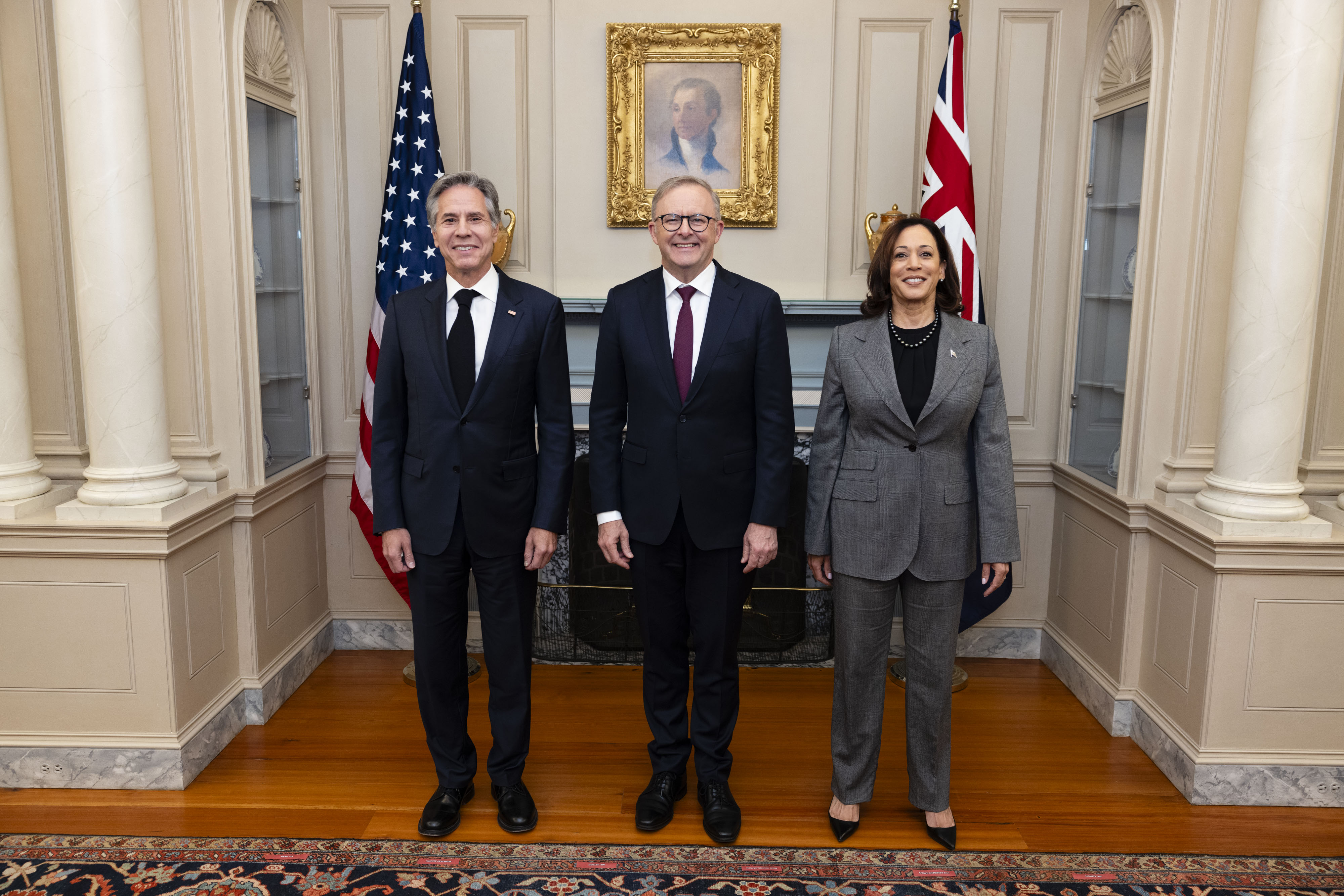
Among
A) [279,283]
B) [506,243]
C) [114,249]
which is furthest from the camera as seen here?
[506,243]

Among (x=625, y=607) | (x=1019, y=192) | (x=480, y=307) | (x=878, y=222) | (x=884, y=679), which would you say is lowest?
(x=625, y=607)

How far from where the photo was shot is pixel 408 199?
382 cm

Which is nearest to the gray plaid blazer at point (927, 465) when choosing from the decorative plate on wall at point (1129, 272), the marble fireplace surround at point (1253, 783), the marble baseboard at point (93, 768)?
the marble fireplace surround at point (1253, 783)

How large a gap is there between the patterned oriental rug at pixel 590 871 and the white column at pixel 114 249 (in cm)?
110

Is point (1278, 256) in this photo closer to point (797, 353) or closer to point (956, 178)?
point (956, 178)

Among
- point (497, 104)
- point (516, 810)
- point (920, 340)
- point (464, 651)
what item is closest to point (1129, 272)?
point (920, 340)

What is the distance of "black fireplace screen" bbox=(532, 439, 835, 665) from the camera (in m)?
4.16

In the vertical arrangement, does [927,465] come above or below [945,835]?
above

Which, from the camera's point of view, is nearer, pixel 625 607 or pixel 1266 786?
pixel 1266 786

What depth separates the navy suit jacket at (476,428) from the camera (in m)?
2.59

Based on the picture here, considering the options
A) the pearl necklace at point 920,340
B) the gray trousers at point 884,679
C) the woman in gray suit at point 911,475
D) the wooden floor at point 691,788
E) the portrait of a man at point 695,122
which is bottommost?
the wooden floor at point 691,788

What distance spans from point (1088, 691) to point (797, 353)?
6.05ft

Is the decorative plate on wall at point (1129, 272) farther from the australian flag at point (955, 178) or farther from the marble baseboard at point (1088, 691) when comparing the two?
the marble baseboard at point (1088, 691)

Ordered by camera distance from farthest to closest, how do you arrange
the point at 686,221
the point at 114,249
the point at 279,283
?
the point at 279,283, the point at 114,249, the point at 686,221
